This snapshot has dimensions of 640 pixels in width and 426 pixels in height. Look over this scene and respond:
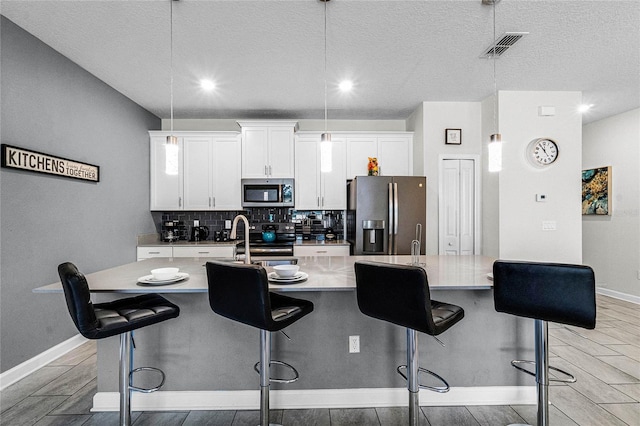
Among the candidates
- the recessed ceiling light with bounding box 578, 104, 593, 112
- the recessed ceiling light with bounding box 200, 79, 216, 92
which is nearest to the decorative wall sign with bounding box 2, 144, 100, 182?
the recessed ceiling light with bounding box 200, 79, 216, 92

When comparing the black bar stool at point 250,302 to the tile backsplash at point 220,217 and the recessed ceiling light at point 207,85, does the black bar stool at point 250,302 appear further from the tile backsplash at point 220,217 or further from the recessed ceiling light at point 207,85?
the tile backsplash at point 220,217

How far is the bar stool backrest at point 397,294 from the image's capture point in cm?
142

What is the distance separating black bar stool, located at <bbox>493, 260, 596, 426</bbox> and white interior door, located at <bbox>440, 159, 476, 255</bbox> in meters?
2.65

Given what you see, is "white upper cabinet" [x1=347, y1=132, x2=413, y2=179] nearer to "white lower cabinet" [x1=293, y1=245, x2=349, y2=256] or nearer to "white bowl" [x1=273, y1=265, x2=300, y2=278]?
"white lower cabinet" [x1=293, y1=245, x2=349, y2=256]

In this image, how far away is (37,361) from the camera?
2.65m

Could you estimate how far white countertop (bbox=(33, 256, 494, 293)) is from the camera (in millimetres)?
1692

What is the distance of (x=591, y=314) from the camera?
1.42 m

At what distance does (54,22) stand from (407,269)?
3.09 m

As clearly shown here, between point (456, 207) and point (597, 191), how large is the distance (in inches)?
97.0

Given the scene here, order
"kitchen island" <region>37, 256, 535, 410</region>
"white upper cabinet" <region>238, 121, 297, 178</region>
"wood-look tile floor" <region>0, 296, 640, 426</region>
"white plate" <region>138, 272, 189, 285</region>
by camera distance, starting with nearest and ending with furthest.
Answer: "white plate" <region>138, 272, 189, 285</region> → "wood-look tile floor" <region>0, 296, 640, 426</region> → "kitchen island" <region>37, 256, 535, 410</region> → "white upper cabinet" <region>238, 121, 297, 178</region>

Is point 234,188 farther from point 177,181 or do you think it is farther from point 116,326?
point 116,326

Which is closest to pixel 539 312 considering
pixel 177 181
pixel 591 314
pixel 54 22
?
pixel 591 314

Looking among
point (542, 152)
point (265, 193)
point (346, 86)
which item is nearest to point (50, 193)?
point (265, 193)

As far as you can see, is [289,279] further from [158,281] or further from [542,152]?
[542,152]
